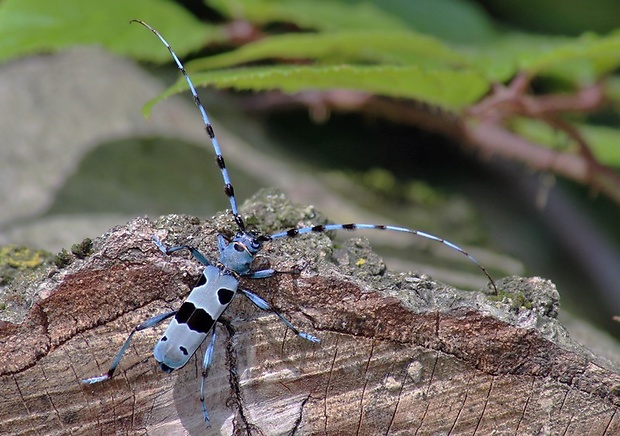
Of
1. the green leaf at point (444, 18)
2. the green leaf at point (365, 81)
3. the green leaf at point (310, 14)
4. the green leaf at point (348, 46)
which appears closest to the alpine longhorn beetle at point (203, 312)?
the green leaf at point (365, 81)

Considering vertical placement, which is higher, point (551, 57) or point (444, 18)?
point (551, 57)

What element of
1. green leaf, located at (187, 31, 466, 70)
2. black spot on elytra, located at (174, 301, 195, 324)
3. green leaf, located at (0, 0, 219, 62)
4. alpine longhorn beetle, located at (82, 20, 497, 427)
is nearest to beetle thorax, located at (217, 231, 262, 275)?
alpine longhorn beetle, located at (82, 20, 497, 427)

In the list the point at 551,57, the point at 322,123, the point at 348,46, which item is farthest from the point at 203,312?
the point at 322,123

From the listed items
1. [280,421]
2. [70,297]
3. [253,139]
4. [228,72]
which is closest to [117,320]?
[70,297]

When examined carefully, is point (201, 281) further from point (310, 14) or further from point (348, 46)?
point (310, 14)

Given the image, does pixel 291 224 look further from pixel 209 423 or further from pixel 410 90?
pixel 410 90

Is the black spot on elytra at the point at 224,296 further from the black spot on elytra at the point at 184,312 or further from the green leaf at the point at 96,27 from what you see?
the green leaf at the point at 96,27

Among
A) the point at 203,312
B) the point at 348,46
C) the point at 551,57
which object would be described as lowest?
the point at 203,312
